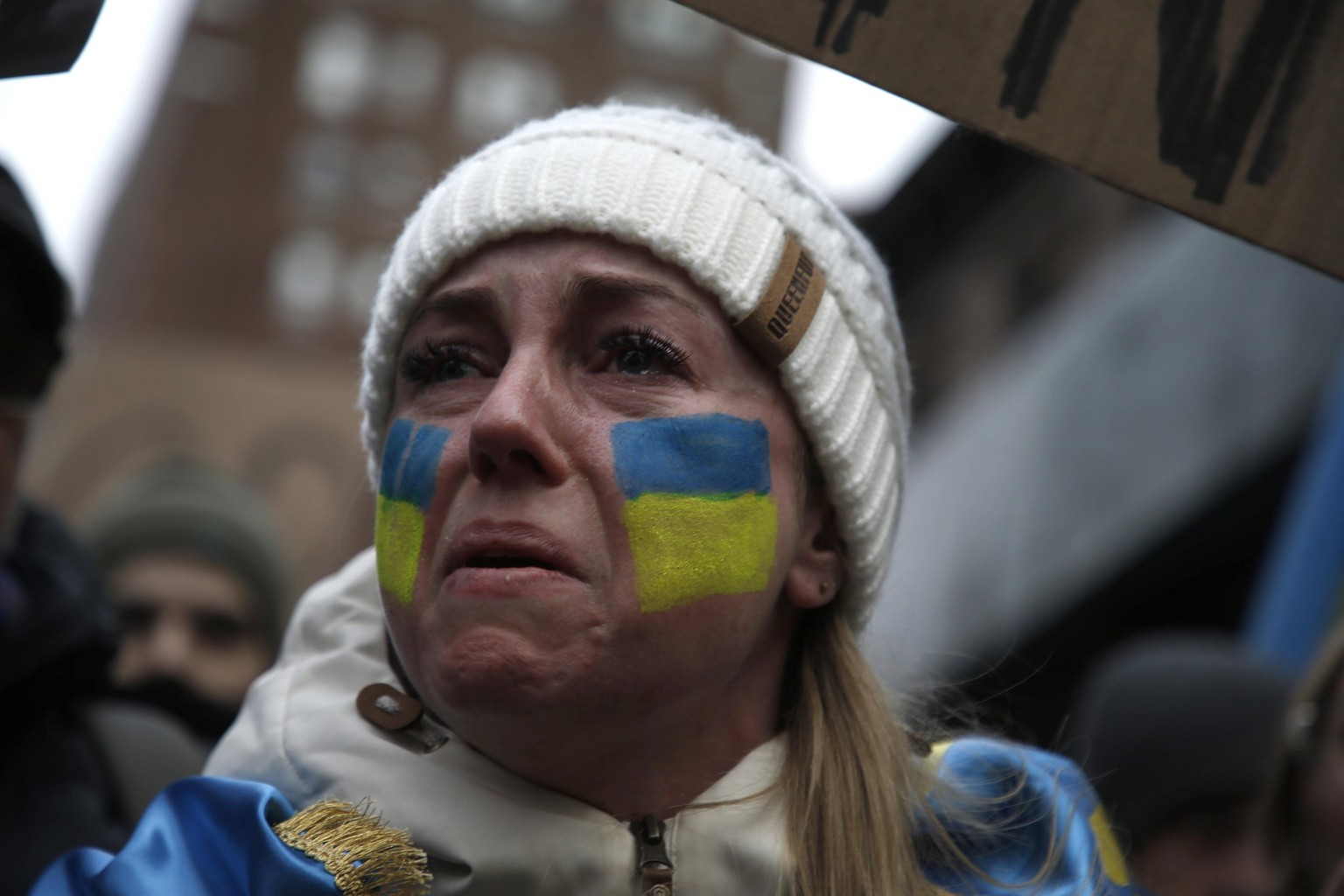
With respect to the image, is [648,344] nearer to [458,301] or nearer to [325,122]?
[458,301]

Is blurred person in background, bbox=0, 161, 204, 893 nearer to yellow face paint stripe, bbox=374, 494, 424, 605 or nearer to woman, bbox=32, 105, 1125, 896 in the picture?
woman, bbox=32, 105, 1125, 896

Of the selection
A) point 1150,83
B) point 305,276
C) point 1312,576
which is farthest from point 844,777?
point 305,276

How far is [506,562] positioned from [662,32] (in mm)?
36615

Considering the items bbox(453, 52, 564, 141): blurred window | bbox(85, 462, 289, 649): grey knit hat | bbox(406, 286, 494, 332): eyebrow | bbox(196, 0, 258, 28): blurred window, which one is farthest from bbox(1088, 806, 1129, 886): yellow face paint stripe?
bbox(453, 52, 564, 141): blurred window

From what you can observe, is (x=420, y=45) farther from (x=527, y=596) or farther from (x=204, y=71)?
(x=527, y=596)

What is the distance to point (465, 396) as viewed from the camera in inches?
79.1

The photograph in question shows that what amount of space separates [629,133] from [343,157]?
110 ft

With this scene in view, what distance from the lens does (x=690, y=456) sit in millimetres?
1947

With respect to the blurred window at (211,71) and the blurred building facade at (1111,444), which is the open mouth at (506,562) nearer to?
the blurred building facade at (1111,444)

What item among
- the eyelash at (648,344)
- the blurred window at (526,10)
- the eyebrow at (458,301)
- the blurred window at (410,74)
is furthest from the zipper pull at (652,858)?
the blurred window at (526,10)

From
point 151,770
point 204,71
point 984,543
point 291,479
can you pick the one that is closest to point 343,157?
point 204,71

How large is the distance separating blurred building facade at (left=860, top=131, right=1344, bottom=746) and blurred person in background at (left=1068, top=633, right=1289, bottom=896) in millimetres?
1857

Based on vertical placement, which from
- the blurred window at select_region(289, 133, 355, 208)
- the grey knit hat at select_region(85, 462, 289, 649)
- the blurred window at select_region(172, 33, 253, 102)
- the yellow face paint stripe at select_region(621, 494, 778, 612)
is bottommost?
the blurred window at select_region(289, 133, 355, 208)

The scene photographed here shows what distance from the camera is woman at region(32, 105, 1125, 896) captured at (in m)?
1.85
